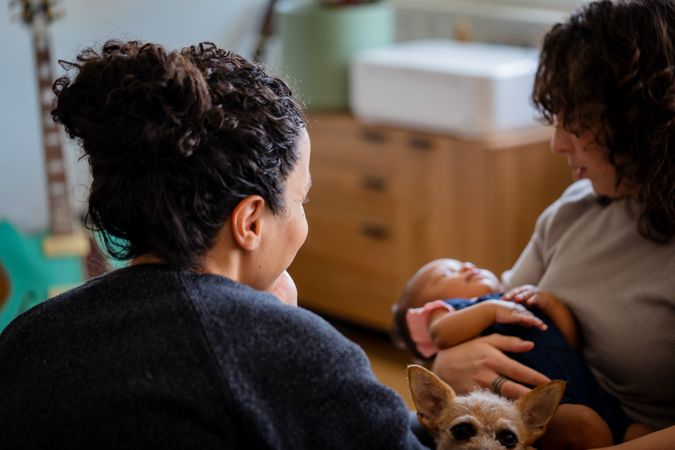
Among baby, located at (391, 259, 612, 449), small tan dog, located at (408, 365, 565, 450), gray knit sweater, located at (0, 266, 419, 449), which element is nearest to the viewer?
gray knit sweater, located at (0, 266, 419, 449)

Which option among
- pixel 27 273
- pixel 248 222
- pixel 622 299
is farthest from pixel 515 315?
pixel 27 273

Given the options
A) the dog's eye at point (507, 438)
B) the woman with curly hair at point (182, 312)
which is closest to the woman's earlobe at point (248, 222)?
the woman with curly hair at point (182, 312)

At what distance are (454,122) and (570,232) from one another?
1597 mm

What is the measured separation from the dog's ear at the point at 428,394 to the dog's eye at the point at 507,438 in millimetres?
90

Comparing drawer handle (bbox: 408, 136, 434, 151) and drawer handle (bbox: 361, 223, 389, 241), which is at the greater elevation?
drawer handle (bbox: 408, 136, 434, 151)

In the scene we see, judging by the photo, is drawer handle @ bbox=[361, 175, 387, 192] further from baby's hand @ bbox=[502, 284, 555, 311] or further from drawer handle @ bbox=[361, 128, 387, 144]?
baby's hand @ bbox=[502, 284, 555, 311]

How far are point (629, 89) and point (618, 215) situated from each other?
234mm

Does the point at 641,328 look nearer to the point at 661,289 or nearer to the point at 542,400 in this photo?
Answer: the point at 661,289

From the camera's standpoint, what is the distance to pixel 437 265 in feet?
6.80

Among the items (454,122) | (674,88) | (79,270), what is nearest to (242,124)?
(674,88)

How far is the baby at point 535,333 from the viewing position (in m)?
1.60

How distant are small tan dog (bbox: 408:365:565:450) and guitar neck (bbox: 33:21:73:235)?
2379 millimetres

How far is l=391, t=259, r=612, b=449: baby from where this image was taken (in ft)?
5.25

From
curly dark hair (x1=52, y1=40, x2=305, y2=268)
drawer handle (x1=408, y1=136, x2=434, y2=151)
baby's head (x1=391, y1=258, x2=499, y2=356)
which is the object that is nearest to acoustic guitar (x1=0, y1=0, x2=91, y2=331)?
drawer handle (x1=408, y1=136, x2=434, y2=151)
